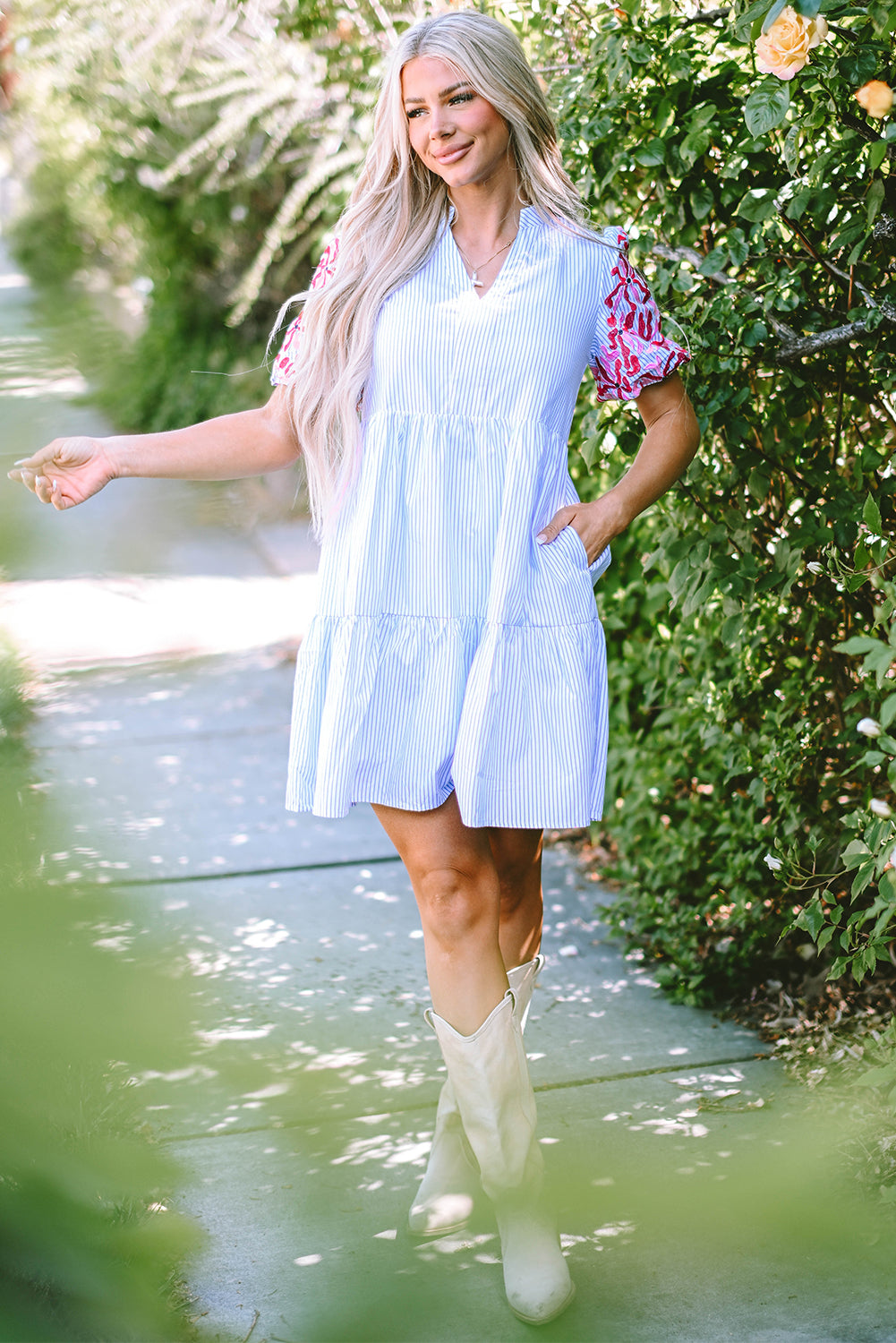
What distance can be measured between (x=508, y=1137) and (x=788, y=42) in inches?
60.4

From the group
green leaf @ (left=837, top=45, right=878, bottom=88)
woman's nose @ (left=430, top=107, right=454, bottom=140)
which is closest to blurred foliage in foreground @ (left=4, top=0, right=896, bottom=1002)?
green leaf @ (left=837, top=45, right=878, bottom=88)

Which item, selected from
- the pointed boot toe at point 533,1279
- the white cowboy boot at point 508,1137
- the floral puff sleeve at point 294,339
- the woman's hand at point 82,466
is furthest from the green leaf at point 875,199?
the pointed boot toe at point 533,1279

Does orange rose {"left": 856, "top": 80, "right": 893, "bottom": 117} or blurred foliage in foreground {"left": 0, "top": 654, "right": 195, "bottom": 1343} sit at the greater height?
orange rose {"left": 856, "top": 80, "right": 893, "bottom": 117}

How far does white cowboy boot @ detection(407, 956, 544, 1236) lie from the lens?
2.17 metres

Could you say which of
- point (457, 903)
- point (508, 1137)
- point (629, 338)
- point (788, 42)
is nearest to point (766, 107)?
point (788, 42)

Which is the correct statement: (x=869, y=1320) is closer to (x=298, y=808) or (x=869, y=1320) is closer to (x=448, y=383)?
(x=298, y=808)

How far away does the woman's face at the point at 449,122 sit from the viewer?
1957 mm

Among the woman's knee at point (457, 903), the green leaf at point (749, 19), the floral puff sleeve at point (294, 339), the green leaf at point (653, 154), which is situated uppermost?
the green leaf at point (749, 19)

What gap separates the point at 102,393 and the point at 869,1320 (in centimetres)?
180

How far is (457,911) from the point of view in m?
1.96

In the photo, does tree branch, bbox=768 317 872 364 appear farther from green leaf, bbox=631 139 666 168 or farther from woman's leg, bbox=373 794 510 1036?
woman's leg, bbox=373 794 510 1036

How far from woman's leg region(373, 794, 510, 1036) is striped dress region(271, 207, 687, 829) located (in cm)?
5

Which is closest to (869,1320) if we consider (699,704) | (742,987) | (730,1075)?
(730,1075)

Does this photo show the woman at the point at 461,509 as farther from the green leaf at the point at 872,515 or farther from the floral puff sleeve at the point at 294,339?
the green leaf at the point at 872,515
